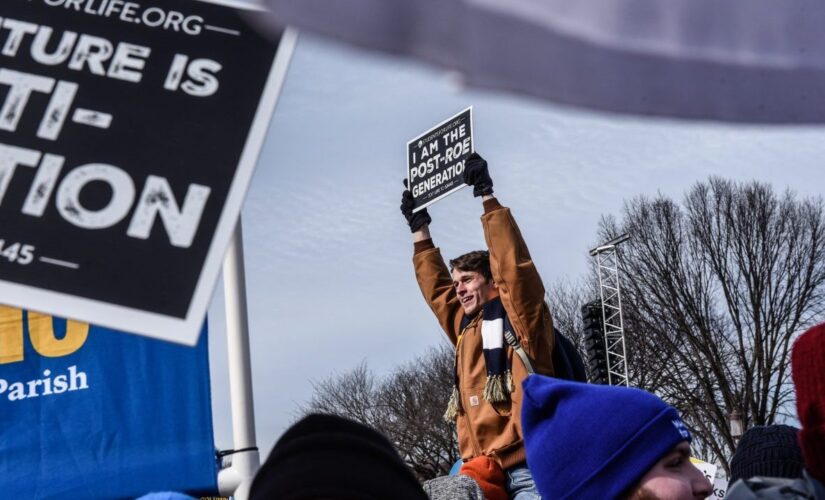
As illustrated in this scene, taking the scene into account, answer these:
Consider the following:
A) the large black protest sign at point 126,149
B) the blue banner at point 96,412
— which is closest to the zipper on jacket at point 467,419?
the blue banner at point 96,412

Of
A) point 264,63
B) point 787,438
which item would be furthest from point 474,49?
point 787,438

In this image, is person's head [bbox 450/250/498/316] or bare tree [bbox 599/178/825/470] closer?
person's head [bbox 450/250/498/316]

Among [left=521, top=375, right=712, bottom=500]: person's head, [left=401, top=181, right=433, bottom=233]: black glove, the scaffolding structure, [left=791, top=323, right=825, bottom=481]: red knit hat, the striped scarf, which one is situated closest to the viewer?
[left=791, top=323, right=825, bottom=481]: red knit hat

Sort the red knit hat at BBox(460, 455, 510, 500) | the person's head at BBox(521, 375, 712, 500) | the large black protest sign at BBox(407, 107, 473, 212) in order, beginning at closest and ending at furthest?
the person's head at BBox(521, 375, 712, 500)
the red knit hat at BBox(460, 455, 510, 500)
the large black protest sign at BBox(407, 107, 473, 212)

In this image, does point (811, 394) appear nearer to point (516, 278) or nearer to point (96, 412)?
point (516, 278)

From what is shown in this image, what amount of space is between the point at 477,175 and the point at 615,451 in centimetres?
193

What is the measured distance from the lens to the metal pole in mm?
3721

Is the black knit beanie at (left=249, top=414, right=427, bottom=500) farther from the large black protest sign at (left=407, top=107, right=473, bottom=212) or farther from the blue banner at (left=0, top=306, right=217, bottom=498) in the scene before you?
the large black protest sign at (left=407, top=107, right=473, bottom=212)

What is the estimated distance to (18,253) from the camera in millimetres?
1557

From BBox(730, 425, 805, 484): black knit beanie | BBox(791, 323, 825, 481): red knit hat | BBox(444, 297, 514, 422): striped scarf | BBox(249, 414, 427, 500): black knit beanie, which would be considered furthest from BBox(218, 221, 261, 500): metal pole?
BBox(791, 323, 825, 481): red knit hat

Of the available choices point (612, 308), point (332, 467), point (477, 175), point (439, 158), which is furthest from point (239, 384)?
point (612, 308)

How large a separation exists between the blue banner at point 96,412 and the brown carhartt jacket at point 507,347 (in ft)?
3.06

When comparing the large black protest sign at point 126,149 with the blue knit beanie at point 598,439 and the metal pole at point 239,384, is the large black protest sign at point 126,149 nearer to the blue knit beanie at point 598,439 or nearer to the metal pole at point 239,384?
the blue knit beanie at point 598,439

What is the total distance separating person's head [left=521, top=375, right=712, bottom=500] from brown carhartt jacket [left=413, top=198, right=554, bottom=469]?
1.35 m
